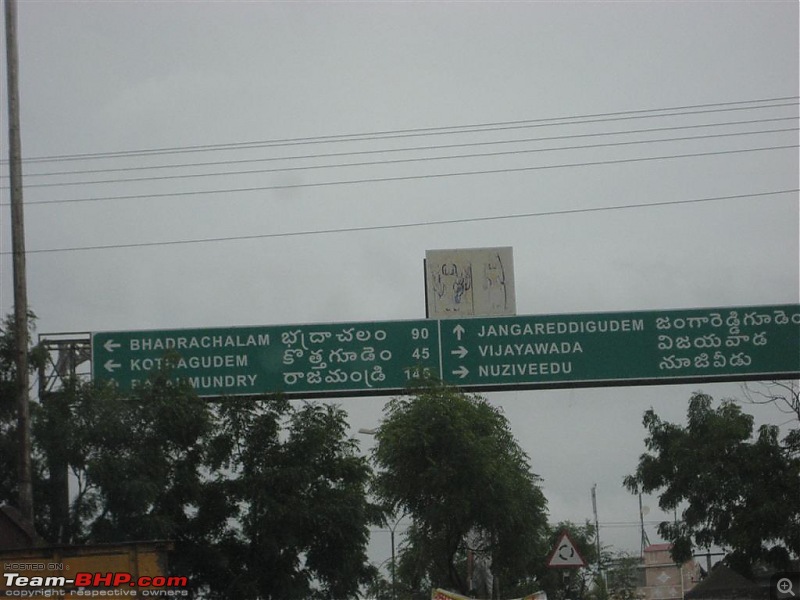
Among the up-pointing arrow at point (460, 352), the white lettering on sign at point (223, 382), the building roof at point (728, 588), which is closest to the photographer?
the white lettering on sign at point (223, 382)

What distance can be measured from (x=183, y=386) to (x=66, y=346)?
140 inches

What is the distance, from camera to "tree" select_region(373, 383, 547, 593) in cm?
2453

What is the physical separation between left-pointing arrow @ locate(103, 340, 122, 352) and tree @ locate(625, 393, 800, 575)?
42.3 feet

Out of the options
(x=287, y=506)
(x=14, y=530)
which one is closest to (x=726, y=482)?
(x=287, y=506)

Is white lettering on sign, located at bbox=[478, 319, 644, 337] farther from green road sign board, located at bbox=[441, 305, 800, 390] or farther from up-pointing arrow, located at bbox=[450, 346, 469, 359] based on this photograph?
up-pointing arrow, located at bbox=[450, 346, 469, 359]

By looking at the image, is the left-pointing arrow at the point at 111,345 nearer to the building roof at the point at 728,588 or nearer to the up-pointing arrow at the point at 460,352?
the up-pointing arrow at the point at 460,352

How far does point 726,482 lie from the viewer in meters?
26.9

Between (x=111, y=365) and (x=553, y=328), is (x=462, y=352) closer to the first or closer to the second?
(x=553, y=328)

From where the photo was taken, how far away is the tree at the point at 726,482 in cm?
2597

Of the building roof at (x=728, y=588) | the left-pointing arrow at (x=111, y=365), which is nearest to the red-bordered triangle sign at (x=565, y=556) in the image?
the building roof at (x=728, y=588)

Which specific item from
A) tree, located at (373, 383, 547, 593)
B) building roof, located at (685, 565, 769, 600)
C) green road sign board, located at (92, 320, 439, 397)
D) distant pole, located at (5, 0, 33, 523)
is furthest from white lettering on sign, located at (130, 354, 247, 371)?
building roof, located at (685, 565, 769, 600)

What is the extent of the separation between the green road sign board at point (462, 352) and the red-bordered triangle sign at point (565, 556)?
5.39 meters

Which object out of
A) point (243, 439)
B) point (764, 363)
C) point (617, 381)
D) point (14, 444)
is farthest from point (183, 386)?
point (764, 363)

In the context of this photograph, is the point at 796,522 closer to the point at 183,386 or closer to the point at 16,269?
the point at 183,386
